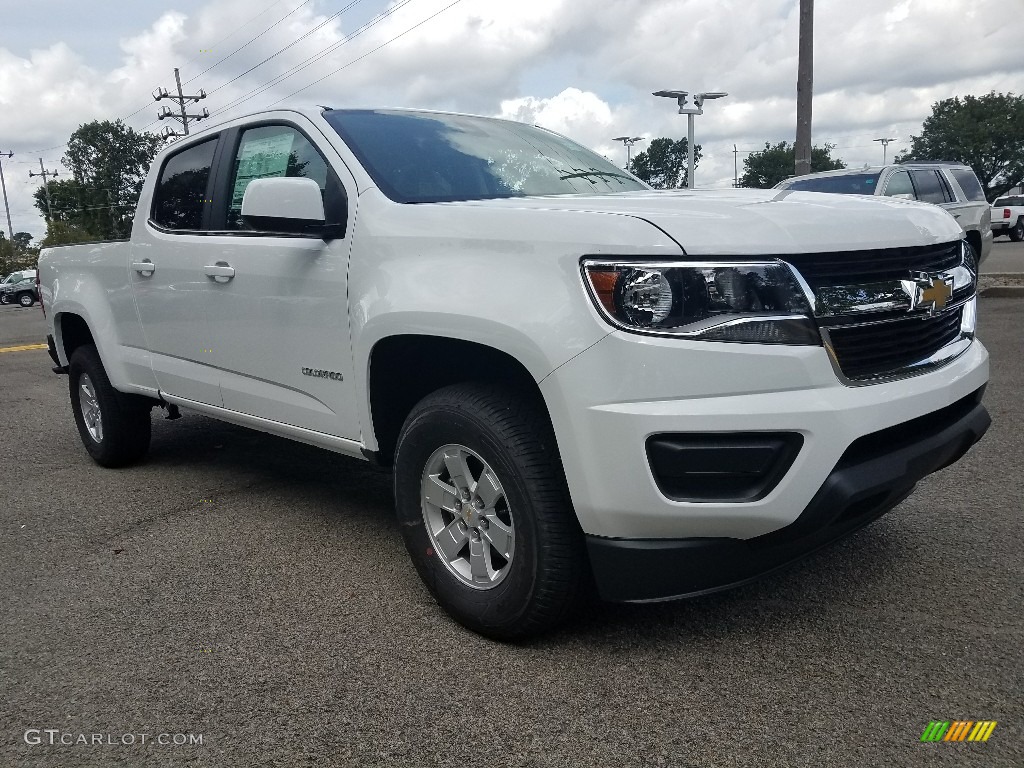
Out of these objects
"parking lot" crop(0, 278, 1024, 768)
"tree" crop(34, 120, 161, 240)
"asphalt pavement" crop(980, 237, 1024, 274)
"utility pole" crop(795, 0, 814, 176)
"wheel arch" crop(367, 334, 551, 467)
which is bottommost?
"asphalt pavement" crop(980, 237, 1024, 274)

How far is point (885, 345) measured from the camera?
8.14 ft

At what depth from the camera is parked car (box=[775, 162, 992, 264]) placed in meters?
11.5

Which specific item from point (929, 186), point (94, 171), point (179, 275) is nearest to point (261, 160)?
point (179, 275)

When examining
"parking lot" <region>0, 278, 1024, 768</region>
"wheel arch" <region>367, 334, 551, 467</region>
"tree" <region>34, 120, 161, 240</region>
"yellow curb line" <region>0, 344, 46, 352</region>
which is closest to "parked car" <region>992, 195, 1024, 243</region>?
"yellow curb line" <region>0, 344, 46, 352</region>

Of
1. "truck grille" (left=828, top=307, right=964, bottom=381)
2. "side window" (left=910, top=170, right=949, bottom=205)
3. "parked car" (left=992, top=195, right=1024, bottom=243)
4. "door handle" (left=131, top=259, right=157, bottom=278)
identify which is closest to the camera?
"truck grille" (left=828, top=307, right=964, bottom=381)

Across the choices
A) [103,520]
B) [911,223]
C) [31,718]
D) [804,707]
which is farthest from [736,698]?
[103,520]

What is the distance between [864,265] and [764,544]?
0.82 meters

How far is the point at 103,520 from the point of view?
429 cm

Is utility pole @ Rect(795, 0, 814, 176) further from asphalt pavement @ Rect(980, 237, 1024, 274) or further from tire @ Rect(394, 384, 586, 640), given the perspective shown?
tire @ Rect(394, 384, 586, 640)

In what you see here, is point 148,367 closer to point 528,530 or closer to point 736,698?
point 528,530

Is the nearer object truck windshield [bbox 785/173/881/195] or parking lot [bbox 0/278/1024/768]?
parking lot [bbox 0/278/1024/768]

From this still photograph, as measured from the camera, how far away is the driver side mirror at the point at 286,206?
3.08m

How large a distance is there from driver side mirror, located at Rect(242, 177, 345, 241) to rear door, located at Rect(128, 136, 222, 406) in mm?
888

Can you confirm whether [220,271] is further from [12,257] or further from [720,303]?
[12,257]
